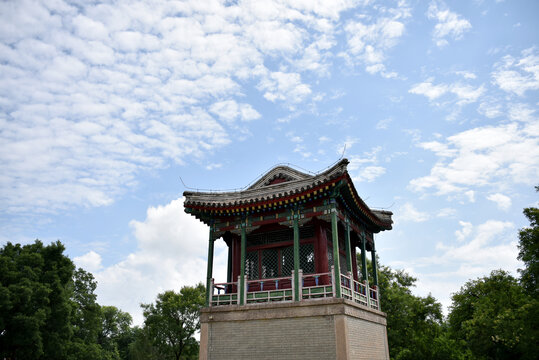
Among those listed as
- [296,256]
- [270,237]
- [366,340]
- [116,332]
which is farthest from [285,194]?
[116,332]

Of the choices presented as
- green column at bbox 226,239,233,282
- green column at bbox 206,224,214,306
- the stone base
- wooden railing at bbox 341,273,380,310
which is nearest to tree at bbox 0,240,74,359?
green column at bbox 226,239,233,282

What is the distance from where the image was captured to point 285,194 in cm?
1622

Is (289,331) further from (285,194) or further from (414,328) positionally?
(414,328)

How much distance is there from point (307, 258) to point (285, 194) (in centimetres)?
310

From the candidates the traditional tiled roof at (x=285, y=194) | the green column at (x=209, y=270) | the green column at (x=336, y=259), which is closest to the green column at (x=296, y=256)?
the traditional tiled roof at (x=285, y=194)

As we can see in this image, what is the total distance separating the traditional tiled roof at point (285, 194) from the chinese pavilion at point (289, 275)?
0.04 metres

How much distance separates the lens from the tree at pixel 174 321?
40094mm

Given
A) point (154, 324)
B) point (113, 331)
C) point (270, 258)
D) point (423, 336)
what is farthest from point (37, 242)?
point (113, 331)

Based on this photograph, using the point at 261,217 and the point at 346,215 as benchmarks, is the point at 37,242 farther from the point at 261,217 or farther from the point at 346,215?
the point at 346,215

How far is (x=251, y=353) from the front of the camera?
1470 cm

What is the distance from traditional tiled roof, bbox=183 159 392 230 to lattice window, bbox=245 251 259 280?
2245mm

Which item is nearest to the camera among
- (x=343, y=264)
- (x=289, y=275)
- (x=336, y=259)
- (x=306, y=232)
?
(x=336, y=259)

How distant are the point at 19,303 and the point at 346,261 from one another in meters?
18.6

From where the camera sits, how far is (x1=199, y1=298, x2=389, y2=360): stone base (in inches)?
544
